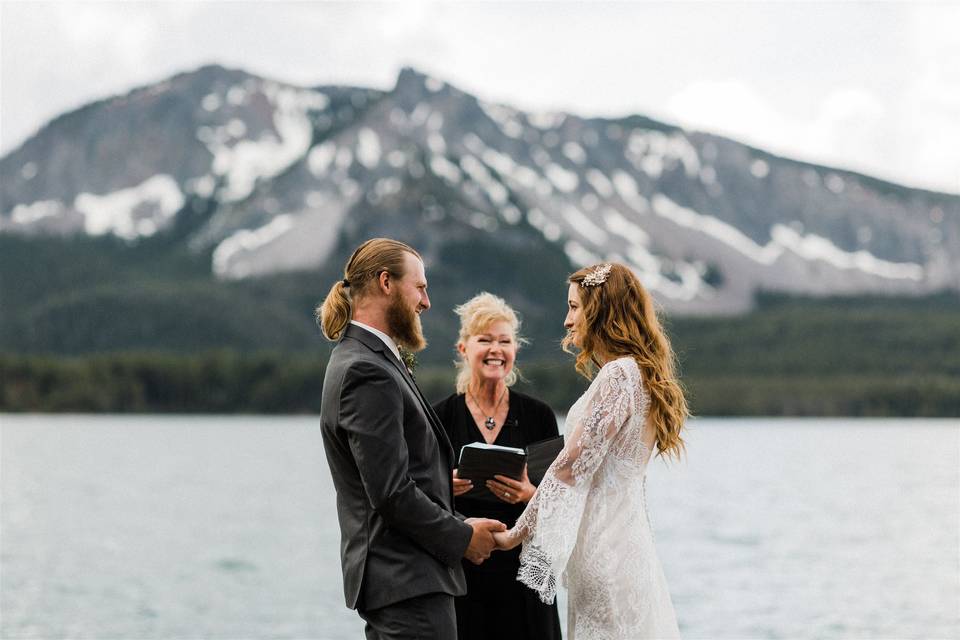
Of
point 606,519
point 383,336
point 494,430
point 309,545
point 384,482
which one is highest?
point 383,336

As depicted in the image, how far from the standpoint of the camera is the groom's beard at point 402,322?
4.90 metres

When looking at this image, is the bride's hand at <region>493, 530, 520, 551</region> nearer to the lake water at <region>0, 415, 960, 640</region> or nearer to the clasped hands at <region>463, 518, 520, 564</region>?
the clasped hands at <region>463, 518, 520, 564</region>

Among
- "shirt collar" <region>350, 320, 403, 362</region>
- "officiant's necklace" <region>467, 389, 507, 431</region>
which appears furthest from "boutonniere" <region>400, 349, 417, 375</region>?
"officiant's necklace" <region>467, 389, 507, 431</region>

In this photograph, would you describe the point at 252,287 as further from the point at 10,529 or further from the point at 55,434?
the point at 10,529

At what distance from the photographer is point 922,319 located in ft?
523

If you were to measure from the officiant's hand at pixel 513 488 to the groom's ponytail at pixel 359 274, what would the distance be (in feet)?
4.12

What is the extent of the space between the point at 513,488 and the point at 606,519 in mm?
860

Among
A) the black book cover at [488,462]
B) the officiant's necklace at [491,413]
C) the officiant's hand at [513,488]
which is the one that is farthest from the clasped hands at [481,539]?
the officiant's necklace at [491,413]

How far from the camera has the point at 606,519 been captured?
519 centimetres

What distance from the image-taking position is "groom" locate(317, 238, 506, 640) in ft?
15.2

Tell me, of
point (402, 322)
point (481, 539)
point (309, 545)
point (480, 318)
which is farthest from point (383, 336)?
point (309, 545)

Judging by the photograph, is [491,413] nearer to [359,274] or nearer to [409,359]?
[409,359]

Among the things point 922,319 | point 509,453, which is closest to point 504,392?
point 509,453

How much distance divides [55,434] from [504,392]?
7603cm
